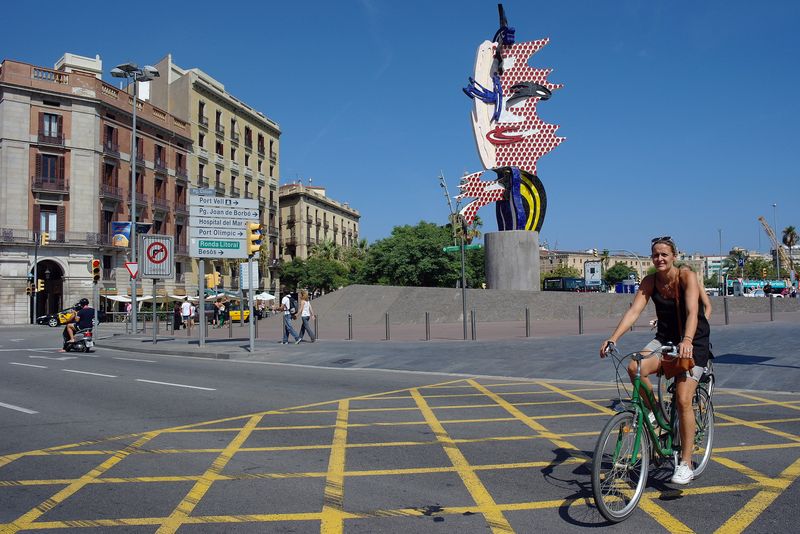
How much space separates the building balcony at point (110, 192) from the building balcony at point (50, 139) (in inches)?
160

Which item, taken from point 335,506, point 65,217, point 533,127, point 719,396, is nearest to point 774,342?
point 719,396

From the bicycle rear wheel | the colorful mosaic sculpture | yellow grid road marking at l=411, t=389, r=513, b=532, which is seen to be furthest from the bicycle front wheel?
the colorful mosaic sculpture

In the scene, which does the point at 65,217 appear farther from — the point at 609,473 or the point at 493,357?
the point at 609,473

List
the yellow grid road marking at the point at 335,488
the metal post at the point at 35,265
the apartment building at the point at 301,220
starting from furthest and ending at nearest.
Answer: the apartment building at the point at 301,220, the metal post at the point at 35,265, the yellow grid road marking at the point at 335,488

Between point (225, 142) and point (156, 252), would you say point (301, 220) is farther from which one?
point (156, 252)

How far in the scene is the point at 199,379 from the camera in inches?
456

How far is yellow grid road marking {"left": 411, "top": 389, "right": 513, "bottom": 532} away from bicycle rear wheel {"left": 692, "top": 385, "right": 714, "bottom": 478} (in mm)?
1763

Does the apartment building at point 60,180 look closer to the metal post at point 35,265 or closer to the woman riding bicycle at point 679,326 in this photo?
the metal post at point 35,265

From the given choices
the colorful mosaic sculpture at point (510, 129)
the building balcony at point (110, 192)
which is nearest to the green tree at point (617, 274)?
the colorful mosaic sculpture at point (510, 129)

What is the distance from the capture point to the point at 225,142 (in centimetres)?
6106

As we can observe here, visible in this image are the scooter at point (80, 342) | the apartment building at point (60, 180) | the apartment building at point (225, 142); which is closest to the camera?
the scooter at point (80, 342)

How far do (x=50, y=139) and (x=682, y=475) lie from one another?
4772 cm

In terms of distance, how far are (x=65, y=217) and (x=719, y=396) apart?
4527 centimetres

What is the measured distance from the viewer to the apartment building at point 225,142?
56.6 metres
